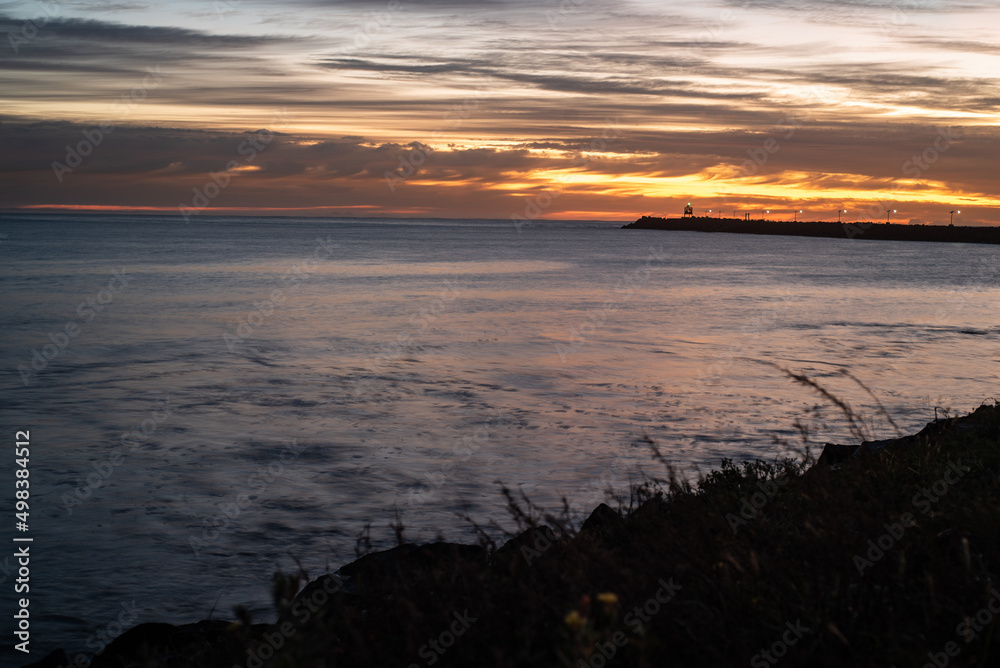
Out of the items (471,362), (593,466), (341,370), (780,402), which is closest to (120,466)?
(593,466)

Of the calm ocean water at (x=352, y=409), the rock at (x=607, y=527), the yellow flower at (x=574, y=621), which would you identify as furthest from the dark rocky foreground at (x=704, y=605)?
the calm ocean water at (x=352, y=409)

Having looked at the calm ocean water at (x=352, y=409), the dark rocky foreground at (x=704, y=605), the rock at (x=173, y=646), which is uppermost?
the dark rocky foreground at (x=704, y=605)

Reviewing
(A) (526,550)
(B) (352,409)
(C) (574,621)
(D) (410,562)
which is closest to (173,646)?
(D) (410,562)

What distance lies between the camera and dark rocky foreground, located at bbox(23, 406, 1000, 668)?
3547 millimetres

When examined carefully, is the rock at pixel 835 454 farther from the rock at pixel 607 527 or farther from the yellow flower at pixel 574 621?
the yellow flower at pixel 574 621

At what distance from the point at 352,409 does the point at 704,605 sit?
434 inches

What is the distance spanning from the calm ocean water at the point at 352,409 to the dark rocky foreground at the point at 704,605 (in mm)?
3047

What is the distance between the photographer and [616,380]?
17.1 m

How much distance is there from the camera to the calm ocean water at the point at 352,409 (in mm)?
8211

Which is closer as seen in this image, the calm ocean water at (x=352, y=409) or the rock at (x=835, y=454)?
the calm ocean water at (x=352, y=409)

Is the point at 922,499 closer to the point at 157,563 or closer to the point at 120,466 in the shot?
the point at 157,563

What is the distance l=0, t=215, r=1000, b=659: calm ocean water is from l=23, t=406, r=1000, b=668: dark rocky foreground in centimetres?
305

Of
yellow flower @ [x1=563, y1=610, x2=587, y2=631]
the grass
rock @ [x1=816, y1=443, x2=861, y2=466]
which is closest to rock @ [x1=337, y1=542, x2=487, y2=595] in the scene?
the grass

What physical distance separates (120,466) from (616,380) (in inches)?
388
